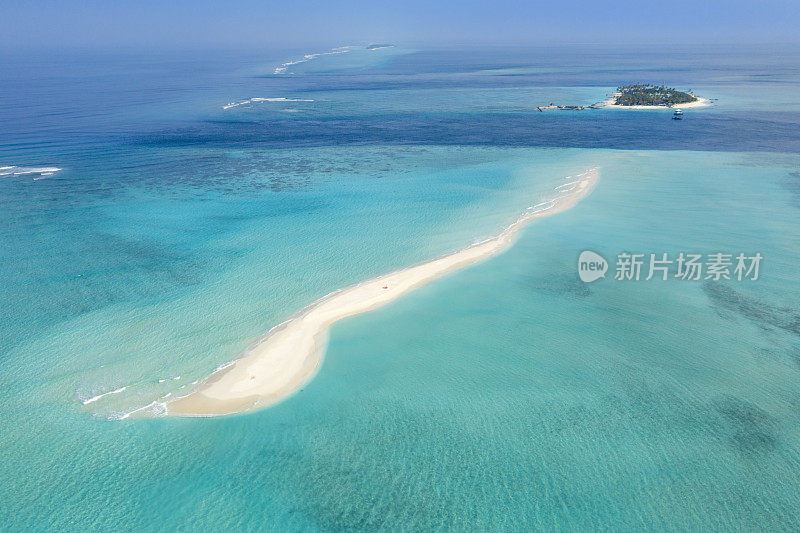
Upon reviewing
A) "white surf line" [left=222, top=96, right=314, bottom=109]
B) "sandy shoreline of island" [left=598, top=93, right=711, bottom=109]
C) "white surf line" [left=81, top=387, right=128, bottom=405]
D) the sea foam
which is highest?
"white surf line" [left=222, top=96, right=314, bottom=109]

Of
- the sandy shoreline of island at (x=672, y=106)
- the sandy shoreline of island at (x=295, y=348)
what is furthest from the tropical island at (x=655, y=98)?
the sandy shoreline of island at (x=295, y=348)

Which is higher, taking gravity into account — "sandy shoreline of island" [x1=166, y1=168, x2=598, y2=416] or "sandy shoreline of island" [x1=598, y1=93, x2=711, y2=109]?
"sandy shoreline of island" [x1=598, y1=93, x2=711, y2=109]

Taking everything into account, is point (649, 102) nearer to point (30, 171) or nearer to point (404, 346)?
point (404, 346)

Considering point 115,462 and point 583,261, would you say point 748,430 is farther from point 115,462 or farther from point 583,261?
point 115,462

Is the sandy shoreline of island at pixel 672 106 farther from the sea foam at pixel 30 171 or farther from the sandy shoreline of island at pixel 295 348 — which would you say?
the sea foam at pixel 30 171

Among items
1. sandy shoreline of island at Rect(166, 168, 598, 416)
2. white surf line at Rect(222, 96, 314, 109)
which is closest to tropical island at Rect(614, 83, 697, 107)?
white surf line at Rect(222, 96, 314, 109)

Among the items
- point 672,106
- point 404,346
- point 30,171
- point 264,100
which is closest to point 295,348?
point 404,346

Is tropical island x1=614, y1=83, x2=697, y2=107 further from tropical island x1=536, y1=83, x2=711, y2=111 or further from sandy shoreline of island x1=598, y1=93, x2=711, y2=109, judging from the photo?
sandy shoreline of island x1=598, y1=93, x2=711, y2=109
